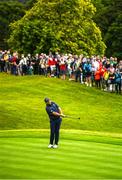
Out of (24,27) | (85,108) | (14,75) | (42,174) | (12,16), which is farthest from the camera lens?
(12,16)

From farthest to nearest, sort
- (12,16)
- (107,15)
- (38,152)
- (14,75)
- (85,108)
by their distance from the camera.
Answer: (12,16) → (107,15) → (14,75) → (85,108) → (38,152)

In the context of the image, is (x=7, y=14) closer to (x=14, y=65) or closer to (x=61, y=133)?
(x=14, y=65)

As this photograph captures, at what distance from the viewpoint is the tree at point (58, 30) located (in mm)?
67062

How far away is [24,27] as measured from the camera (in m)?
66.3

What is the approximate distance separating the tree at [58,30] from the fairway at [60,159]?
130 feet

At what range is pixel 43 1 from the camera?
7812 cm

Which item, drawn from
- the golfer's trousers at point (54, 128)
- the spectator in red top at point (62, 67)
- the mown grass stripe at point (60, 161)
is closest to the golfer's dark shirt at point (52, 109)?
the golfer's trousers at point (54, 128)

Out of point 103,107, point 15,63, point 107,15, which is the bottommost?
point 103,107

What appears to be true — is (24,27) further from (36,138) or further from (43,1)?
(36,138)

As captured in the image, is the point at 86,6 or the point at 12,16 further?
the point at 12,16

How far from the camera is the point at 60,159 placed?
21.1m

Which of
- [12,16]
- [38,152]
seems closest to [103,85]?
[38,152]

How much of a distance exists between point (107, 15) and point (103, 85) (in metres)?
A: 53.5

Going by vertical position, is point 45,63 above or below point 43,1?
below
